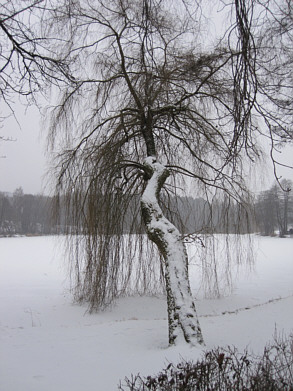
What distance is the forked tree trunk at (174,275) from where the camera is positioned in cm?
433

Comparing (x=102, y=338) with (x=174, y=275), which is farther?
(x=102, y=338)

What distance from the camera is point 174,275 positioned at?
4.60m

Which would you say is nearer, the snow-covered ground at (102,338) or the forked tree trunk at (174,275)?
the snow-covered ground at (102,338)

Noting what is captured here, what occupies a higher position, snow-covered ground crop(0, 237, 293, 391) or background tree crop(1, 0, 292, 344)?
background tree crop(1, 0, 292, 344)

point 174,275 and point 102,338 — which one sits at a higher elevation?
point 174,275

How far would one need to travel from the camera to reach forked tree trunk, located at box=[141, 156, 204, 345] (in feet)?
14.2

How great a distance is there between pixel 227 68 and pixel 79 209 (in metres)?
3.97

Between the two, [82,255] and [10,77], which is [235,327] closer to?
[82,255]

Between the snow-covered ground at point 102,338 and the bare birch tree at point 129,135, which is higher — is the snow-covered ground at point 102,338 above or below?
below

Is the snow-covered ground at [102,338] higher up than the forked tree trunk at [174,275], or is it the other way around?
the forked tree trunk at [174,275]

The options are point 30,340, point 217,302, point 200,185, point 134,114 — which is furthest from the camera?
point 217,302

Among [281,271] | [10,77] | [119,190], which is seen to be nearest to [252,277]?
[281,271]

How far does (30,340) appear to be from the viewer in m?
4.99

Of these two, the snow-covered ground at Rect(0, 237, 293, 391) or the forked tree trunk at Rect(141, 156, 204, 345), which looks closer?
the snow-covered ground at Rect(0, 237, 293, 391)
